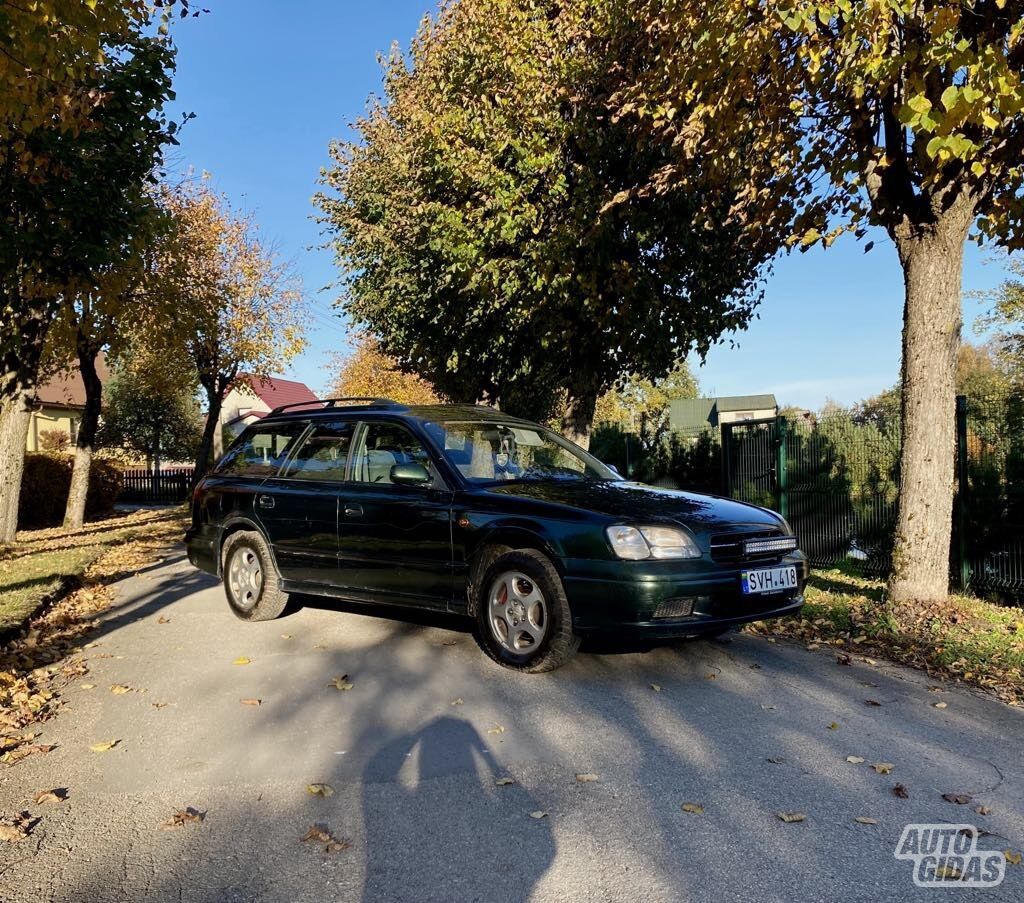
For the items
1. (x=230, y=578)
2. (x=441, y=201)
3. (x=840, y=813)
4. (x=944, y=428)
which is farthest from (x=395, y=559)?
(x=441, y=201)

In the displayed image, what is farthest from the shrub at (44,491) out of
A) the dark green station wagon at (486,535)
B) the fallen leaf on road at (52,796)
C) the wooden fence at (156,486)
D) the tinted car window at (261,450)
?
the fallen leaf on road at (52,796)

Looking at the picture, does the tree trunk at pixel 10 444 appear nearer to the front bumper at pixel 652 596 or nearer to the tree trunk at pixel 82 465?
the tree trunk at pixel 82 465

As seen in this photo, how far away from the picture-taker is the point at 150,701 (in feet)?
16.1

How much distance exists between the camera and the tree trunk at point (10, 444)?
12.7m

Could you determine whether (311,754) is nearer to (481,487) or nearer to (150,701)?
(150,701)

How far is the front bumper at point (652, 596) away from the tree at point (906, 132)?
305cm

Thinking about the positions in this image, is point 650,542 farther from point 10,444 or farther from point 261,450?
point 10,444

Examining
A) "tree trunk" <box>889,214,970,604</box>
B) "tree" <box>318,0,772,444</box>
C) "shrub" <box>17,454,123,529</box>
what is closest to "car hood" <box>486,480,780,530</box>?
"tree trunk" <box>889,214,970,604</box>

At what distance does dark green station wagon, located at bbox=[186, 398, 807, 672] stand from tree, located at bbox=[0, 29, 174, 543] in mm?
5886

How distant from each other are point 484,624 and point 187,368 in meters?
24.3

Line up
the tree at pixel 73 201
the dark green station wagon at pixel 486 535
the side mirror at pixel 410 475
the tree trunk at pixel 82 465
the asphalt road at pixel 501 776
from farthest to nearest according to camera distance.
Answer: the tree trunk at pixel 82 465 < the tree at pixel 73 201 < the side mirror at pixel 410 475 < the dark green station wagon at pixel 486 535 < the asphalt road at pixel 501 776

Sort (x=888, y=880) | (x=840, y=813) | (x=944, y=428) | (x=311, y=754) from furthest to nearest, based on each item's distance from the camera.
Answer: (x=944, y=428)
(x=311, y=754)
(x=840, y=813)
(x=888, y=880)

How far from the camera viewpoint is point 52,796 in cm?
354

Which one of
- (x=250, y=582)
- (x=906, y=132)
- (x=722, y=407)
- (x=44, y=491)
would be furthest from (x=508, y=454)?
(x=722, y=407)
